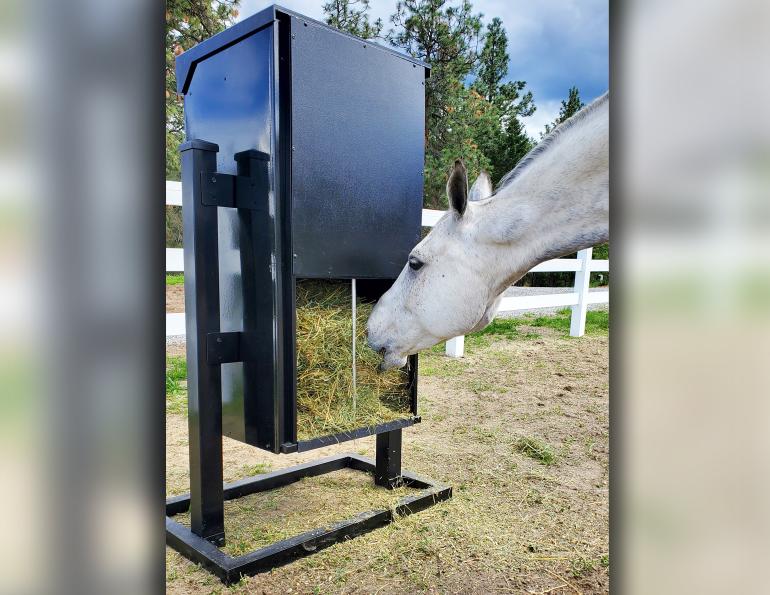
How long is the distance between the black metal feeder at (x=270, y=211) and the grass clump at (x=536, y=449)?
4.61ft

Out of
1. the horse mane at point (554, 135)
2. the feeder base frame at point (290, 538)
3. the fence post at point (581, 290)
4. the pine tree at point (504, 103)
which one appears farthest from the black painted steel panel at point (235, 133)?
the pine tree at point (504, 103)

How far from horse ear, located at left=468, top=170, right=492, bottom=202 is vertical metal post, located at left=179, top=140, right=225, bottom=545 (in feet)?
3.94

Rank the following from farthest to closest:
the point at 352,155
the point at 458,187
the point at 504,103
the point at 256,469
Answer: the point at 504,103
the point at 256,469
the point at 352,155
the point at 458,187

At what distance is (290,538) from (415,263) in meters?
1.23

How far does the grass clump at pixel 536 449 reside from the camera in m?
3.52

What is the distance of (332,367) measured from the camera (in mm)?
2465

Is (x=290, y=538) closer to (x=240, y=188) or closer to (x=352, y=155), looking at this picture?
(x=240, y=188)

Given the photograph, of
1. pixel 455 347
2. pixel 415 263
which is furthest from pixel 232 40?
pixel 455 347

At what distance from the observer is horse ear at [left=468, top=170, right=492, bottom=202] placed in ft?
9.10

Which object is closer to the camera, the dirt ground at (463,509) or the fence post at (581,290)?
the dirt ground at (463,509)

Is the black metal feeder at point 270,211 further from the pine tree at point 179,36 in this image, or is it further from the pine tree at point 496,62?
the pine tree at point 496,62
